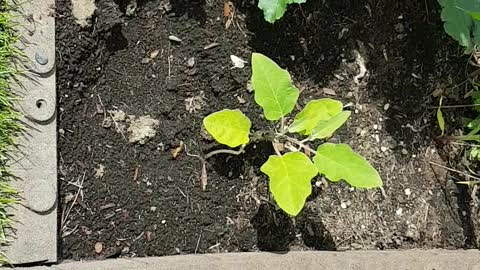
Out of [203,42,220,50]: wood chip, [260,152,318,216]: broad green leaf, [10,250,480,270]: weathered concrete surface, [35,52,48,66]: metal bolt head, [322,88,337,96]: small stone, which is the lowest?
[10,250,480,270]: weathered concrete surface

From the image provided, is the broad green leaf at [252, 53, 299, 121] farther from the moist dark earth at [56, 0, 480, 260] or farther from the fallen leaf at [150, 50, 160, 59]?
the fallen leaf at [150, 50, 160, 59]

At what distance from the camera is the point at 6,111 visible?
80.7 inches

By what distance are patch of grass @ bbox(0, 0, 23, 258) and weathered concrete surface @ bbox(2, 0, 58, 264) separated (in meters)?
0.02

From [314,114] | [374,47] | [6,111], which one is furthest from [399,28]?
[6,111]

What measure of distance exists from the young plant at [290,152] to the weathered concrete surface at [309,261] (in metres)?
0.24

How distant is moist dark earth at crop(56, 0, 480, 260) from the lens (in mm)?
2166

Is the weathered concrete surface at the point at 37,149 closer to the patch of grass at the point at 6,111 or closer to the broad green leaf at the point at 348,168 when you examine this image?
the patch of grass at the point at 6,111


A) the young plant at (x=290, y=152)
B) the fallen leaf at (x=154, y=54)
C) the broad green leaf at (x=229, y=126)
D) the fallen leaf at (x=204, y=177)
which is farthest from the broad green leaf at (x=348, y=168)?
the fallen leaf at (x=154, y=54)

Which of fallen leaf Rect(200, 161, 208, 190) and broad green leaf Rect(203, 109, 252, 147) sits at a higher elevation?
broad green leaf Rect(203, 109, 252, 147)

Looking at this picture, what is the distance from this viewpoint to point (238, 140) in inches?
84.7

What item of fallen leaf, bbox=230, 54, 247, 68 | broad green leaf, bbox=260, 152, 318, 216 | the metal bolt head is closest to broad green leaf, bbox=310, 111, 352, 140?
broad green leaf, bbox=260, 152, 318, 216

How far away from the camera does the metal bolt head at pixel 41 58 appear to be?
208 cm

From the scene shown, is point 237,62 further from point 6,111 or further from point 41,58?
point 6,111

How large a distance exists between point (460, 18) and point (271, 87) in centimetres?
68
